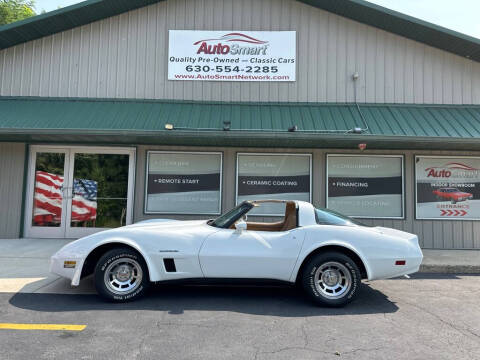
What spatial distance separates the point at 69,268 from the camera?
4.21m

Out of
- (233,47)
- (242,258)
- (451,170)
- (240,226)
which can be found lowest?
(242,258)

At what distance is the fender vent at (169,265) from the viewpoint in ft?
13.9

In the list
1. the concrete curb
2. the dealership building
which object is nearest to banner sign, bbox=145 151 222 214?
the dealership building

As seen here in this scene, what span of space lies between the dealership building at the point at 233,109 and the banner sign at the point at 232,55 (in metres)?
0.04

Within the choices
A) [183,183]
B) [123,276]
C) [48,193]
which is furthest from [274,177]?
[48,193]

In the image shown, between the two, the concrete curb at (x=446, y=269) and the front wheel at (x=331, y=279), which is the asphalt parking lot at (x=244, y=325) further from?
the concrete curb at (x=446, y=269)

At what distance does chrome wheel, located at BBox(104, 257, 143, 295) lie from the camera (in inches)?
166

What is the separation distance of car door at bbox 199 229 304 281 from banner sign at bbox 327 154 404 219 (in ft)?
15.1

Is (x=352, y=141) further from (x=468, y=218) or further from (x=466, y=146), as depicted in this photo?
(x=468, y=218)

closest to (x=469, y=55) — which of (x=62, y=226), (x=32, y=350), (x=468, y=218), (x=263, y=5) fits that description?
(x=468, y=218)

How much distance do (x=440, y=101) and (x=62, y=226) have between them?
35.6 feet

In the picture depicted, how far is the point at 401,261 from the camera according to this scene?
4246 mm

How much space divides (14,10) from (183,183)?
21.5m

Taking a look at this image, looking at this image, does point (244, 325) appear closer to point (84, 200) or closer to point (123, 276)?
point (123, 276)
